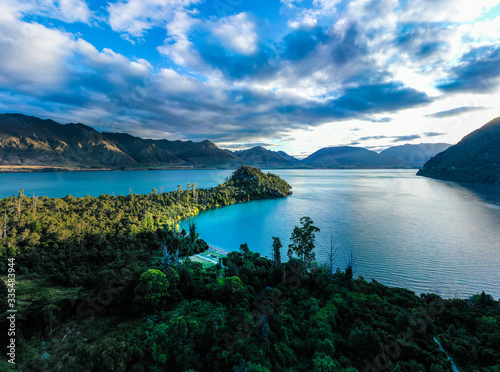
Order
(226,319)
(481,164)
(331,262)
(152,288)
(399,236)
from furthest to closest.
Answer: (481,164) < (399,236) < (331,262) < (152,288) < (226,319)

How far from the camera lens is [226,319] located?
2044cm

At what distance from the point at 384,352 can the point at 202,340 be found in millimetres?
13306

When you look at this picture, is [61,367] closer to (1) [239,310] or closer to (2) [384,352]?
(1) [239,310]

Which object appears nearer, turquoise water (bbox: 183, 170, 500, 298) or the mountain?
turquoise water (bbox: 183, 170, 500, 298)

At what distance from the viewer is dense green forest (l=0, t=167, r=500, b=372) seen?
15.5 meters

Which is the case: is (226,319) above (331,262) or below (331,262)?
below

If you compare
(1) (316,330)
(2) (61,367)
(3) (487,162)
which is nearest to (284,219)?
(1) (316,330)

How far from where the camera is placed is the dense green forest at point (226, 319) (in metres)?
15.5

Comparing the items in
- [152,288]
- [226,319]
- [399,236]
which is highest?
[152,288]

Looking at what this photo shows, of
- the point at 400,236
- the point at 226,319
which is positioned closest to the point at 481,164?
the point at 400,236

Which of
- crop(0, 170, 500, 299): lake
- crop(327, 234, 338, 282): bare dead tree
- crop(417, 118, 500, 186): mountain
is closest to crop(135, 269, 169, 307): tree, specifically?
crop(327, 234, 338, 282): bare dead tree

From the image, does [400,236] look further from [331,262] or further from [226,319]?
[226,319]

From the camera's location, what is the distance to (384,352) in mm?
16156

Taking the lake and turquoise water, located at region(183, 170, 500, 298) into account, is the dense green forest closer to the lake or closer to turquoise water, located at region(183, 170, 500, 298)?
turquoise water, located at region(183, 170, 500, 298)
